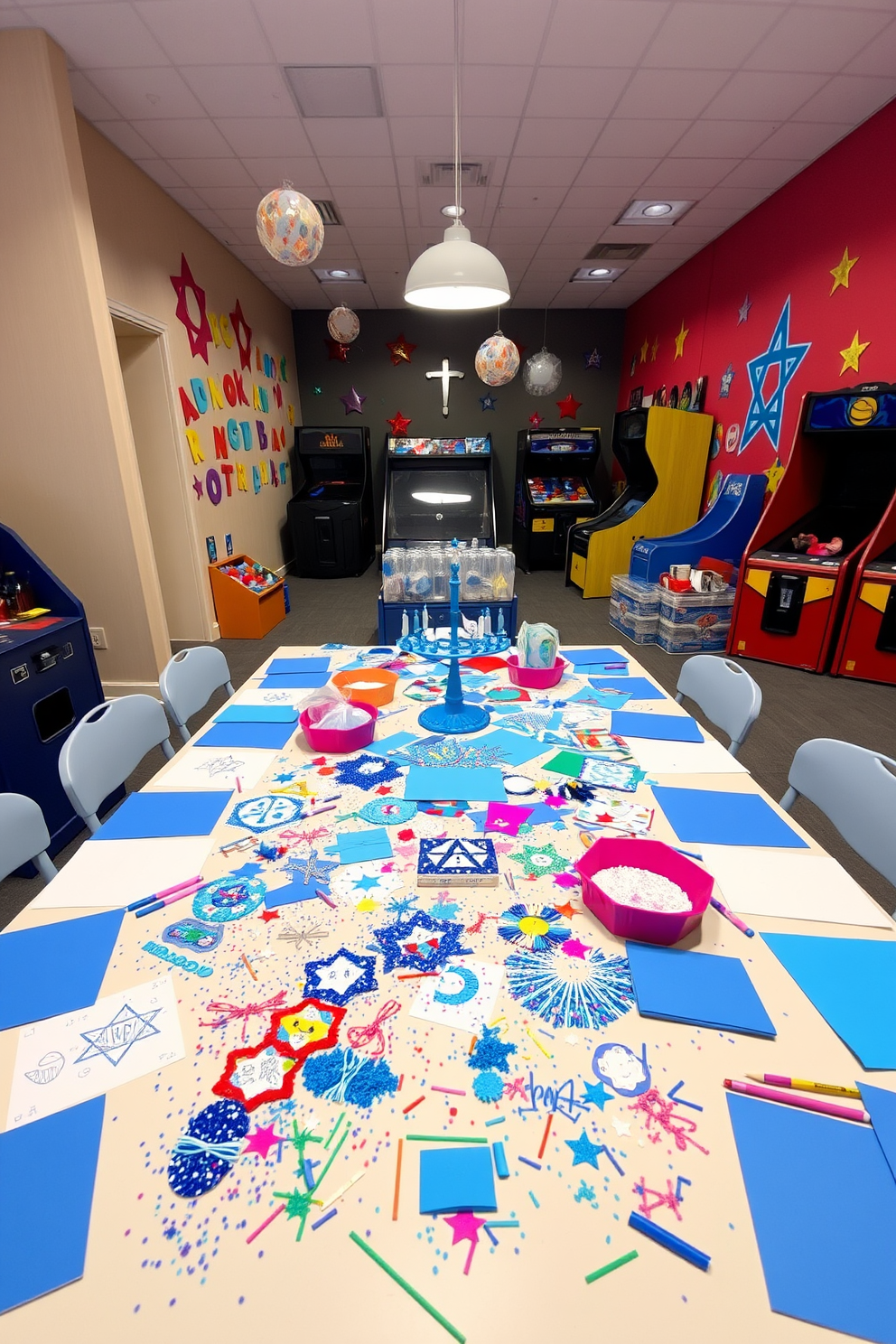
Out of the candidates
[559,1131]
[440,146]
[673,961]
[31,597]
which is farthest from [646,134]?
[559,1131]

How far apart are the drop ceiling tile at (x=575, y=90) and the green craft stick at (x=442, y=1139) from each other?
3.63 metres

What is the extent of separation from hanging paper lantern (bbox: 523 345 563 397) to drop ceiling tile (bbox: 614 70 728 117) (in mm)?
2890

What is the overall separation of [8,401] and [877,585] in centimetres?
443

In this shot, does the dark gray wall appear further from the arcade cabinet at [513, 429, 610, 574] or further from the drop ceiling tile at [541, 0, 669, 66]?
the drop ceiling tile at [541, 0, 669, 66]

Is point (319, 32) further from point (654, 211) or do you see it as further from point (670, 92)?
point (654, 211)

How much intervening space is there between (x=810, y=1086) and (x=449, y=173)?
438 centimetres

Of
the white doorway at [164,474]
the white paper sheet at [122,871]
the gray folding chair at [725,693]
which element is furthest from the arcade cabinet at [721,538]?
the white paper sheet at [122,871]

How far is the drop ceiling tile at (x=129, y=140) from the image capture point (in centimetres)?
296

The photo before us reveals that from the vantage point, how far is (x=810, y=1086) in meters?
0.69

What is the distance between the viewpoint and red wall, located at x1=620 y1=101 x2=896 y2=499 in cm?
306

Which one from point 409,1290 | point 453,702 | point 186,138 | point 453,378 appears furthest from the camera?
point 453,378

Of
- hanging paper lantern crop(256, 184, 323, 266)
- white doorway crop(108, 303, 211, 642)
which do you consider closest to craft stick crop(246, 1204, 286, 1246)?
hanging paper lantern crop(256, 184, 323, 266)

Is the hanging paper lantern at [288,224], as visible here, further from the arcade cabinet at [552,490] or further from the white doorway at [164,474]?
the arcade cabinet at [552,490]

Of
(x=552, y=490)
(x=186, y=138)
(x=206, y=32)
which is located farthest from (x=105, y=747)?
(x=552, y=490)
